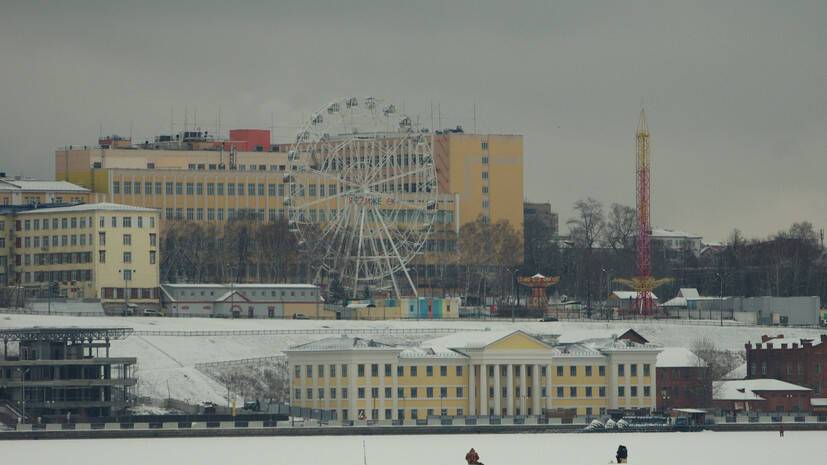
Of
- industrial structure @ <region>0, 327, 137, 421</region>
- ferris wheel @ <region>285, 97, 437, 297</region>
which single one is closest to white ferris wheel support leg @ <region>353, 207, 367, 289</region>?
ferris wheel @ <region>285, 97, 437, 297</region>

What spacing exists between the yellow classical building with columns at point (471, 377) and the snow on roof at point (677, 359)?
5.01 feet

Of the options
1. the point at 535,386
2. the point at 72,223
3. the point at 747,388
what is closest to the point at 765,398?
the point at 747,388

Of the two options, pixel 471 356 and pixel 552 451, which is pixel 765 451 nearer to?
pixel 552 451

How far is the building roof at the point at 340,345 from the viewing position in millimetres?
156500

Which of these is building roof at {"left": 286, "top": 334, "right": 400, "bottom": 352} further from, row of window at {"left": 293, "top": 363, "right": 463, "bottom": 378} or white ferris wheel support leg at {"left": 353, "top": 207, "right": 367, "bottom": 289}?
white ferris wheel support leg at {"left": 353, "top": 207, "right": 367, "bottom": 289}

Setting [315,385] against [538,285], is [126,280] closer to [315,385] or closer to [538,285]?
[538,285]

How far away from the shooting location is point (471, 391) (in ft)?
526

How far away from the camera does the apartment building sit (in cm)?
18938

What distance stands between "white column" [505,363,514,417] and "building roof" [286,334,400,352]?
6.99m

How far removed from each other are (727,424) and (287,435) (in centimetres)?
2530

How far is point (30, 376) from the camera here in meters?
149

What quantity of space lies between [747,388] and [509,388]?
14706 mm

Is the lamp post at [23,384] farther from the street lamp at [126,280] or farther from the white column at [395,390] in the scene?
the street lamp at [126,280]

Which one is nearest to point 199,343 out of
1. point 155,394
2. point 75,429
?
point 155,394
